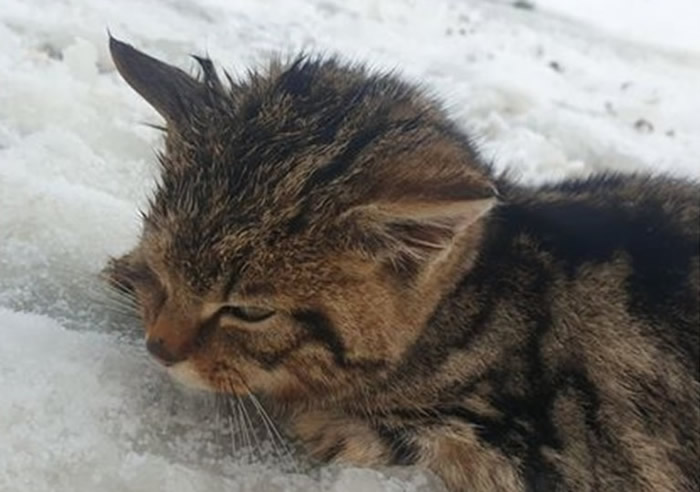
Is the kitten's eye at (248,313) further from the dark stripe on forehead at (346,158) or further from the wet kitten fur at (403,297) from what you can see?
the dark stripe on forehead at (346,158)

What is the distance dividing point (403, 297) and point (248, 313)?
366 mm

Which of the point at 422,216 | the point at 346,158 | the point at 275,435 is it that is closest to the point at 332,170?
the point at 346,158

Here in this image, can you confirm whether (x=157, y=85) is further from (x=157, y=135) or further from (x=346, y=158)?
(x=157, y=135)

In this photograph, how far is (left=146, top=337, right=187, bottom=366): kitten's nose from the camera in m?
2.76

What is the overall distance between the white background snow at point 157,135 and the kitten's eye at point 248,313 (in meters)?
0.34

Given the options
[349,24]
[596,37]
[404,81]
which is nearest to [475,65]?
[349,24]

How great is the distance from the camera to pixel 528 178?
16.0 feet

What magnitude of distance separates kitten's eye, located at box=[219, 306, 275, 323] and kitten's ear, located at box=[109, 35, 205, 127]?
526 mm

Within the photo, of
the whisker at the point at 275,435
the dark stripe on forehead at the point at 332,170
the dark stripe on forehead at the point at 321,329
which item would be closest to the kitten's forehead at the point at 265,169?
the dark stripe on forehead at the point at 332,170

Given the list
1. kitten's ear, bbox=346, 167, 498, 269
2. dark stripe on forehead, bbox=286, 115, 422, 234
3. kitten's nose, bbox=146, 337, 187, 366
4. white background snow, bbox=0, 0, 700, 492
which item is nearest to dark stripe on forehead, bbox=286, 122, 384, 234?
dark stripe on forehead, bbox=286, 115, 422, 234

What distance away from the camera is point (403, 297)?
2850 mm

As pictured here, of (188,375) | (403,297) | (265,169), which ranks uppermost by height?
(265,169)

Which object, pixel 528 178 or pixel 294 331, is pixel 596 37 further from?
pixel 294 331

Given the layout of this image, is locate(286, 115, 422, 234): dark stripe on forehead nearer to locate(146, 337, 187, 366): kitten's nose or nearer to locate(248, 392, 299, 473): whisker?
locate(146, 337, 187, 366): kitten's nose
